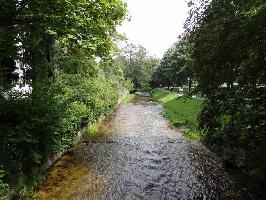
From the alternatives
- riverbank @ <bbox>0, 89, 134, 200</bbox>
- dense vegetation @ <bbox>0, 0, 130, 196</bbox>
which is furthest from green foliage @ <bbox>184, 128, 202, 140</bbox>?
riverbank @ <bbox>0, 89, 134, 200</bbox>

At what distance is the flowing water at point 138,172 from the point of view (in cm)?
1178

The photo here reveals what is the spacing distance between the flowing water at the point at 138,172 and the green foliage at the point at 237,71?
107 inches

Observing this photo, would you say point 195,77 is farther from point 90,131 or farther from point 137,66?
point 137,66

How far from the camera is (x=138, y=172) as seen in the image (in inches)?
558

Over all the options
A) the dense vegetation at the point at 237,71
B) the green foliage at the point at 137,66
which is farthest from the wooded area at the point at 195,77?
the green foliage at the point at 137,66

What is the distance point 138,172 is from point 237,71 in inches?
262

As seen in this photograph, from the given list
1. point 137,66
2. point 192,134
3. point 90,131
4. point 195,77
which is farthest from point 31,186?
point 137,66

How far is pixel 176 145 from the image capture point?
19422 mm

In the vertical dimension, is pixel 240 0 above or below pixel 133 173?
above

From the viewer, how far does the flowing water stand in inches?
464

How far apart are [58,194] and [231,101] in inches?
273

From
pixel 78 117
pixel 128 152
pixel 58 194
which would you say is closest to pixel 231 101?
pixel 58 194

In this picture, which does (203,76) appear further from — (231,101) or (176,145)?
(176,145)

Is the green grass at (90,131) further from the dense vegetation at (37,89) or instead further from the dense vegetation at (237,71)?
the dense vegetation at (237,71)
